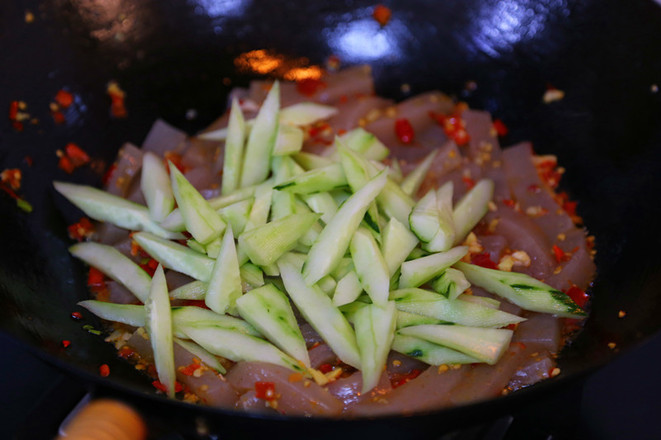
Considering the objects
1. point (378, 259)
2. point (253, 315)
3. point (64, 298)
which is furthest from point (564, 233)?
point (64, 298)

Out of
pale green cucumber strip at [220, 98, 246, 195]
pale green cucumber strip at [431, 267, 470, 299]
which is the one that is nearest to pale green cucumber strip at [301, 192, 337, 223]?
pale green cucumber strip at [220, 98, 246, 195]

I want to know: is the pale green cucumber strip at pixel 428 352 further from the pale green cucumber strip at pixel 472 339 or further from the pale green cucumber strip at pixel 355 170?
the pale green cucumber strip at pixel 355 170

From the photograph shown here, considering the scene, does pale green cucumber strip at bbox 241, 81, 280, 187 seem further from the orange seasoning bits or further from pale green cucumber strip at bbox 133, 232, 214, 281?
the orange seasoning bits

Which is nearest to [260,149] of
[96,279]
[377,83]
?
[96,279]

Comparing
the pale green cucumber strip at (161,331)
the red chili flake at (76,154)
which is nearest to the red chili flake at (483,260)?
the pale green cucumber strip at (161,331)

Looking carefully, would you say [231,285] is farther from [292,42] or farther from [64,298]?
[292,42]
